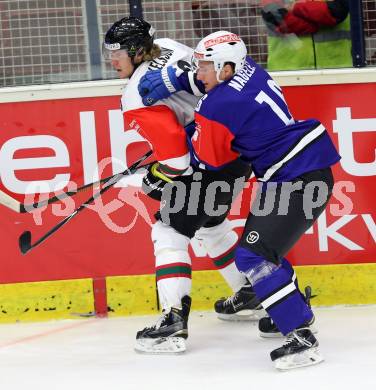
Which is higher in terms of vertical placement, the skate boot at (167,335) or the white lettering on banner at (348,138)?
the white lettering on banner at (348,138)

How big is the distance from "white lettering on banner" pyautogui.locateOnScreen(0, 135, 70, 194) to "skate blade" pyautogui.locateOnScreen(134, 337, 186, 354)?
94 centimetres

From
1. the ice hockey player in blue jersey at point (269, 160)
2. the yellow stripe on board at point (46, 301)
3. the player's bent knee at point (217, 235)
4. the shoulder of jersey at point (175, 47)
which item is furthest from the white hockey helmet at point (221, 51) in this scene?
the yellow stripe on board at point (46, 301)

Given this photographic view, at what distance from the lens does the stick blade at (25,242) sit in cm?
457

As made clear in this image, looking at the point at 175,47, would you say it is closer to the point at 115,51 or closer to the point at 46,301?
the point at 115,51

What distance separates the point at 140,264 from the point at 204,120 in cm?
116

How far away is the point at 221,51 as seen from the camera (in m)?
3.64

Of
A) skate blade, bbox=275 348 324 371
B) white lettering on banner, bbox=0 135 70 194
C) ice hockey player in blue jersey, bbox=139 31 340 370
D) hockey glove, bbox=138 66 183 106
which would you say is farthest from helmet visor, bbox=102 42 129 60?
skate blade, bbox=275 348 324 371

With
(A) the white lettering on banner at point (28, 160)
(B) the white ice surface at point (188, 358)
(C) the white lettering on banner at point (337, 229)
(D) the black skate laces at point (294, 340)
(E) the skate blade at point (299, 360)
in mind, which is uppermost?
(A) the white lettering on banner at point (28, 160)

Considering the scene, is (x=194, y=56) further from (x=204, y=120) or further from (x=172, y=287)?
(x=172, y=287)

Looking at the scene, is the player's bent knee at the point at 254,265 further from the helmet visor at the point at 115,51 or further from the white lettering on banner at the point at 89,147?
the white lettering on banner at the point at 89,147

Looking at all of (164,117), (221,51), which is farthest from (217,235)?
(221,51)

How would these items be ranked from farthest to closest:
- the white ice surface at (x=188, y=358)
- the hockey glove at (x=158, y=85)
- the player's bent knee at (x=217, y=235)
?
the player's bent knee at (x=217, y=235) → the hockey glove at (x=158, y=85) → the white ice surface at (x=188, y=358)

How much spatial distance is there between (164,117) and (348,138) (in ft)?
3.13

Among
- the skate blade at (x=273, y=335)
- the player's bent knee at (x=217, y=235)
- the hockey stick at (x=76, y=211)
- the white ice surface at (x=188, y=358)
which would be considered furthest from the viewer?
the hockey stick at (x=76, y=211)
